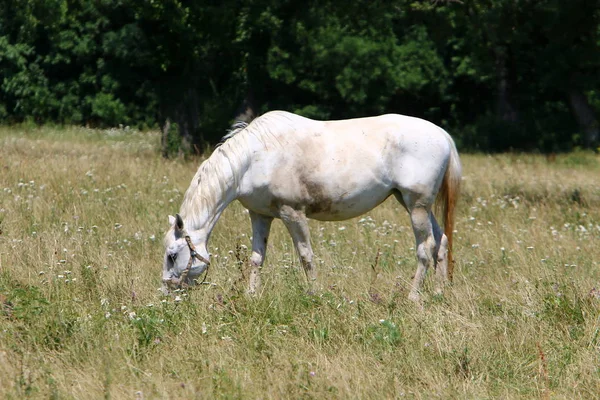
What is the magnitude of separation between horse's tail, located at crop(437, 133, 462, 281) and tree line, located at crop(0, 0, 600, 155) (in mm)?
8224

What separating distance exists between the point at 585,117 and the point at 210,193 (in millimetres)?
19495

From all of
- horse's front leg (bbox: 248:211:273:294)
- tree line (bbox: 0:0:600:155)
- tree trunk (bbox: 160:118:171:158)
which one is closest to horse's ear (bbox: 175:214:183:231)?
horse's front leg (bbox: 248:211:273:294)

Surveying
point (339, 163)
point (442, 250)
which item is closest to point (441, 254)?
point (442, 250)

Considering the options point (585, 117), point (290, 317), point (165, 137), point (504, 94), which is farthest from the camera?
point (504, 94)

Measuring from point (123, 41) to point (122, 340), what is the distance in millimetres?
15669

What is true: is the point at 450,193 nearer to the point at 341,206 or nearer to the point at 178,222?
the point at 341,206

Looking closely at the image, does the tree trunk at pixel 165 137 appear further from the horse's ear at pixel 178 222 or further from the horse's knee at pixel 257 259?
the horse's ear at pixel 178 222

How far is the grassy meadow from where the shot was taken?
478 centimetres

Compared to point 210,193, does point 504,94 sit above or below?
below

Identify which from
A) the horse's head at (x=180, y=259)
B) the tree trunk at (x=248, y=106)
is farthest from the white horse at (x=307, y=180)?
the tree trunk at (x=248, y=106)

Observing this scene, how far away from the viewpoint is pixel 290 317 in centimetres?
577

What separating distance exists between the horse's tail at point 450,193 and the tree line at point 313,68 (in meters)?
8.22

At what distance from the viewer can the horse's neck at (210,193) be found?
21.5ft

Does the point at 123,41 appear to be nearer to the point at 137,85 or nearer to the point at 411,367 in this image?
the point at 137,85
